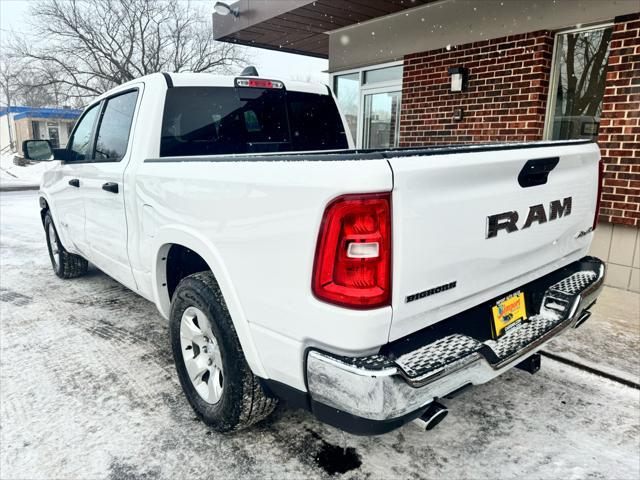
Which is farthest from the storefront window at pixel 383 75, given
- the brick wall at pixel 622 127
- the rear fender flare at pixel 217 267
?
the rear fender flare at pixel 217 267

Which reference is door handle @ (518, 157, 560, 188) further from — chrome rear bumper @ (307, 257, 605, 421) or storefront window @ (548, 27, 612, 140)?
storefront window @ (548, 27, 612, 140)

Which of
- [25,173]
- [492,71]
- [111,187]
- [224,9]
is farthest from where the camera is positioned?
[25,173]

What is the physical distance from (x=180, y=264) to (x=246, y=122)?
120 cm

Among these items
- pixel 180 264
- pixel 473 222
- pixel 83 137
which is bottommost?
pixel 180 264

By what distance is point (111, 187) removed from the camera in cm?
327

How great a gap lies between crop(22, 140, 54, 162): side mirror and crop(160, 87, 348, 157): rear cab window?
81.2 inches

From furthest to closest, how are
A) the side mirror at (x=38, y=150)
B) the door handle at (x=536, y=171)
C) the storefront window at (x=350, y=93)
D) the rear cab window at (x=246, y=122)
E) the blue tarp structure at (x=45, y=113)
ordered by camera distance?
the blue tarp structure at (x=45, y=113) → the storefront window at (x=350, y=93) → the side mirror at (x=38, y=150) → the rear cab window at (x=246, y=122) → the door handle at (x=536, y=171)

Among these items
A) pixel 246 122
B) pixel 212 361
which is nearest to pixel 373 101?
pixel 246 122

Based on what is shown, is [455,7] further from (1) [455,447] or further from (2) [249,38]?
(1) [455,447]

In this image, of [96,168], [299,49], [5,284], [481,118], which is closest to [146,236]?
[96,168]

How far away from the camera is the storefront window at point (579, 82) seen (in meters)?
5.48

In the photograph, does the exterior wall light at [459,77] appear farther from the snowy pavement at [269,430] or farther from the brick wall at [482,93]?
the snowy pavement at [269,430]

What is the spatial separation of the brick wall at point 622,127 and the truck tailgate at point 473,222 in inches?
117

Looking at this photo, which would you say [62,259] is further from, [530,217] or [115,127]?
[530,217]
